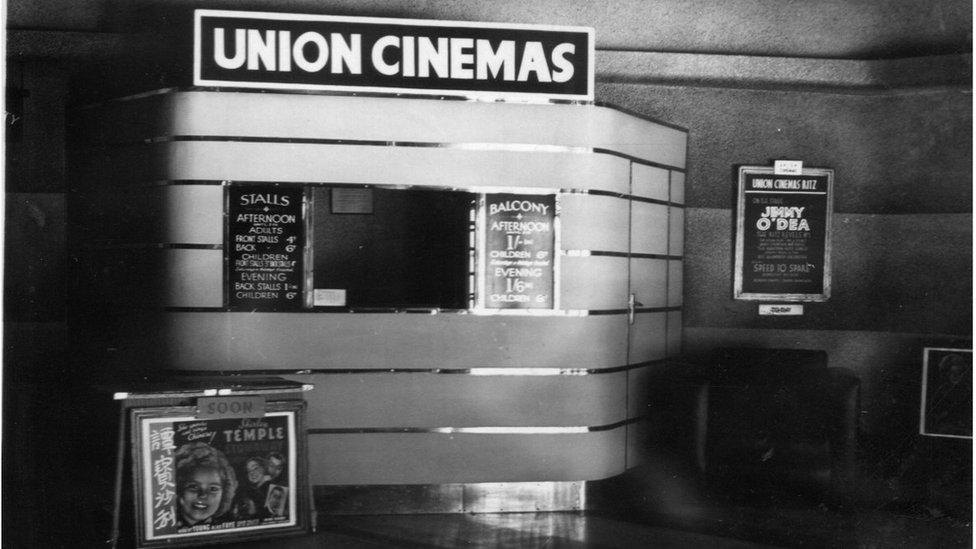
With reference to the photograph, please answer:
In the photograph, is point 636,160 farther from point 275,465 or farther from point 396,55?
point 275,465

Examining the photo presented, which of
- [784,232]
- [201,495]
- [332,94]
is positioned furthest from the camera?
[784,232]

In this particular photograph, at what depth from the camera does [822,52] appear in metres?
6.80

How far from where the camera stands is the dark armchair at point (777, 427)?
571 centimetres

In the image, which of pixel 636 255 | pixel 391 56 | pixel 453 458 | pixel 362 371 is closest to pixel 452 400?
pixel 453 458

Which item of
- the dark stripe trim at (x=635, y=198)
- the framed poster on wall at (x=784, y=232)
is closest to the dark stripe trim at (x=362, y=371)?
the dark stripe trim at (x=635, y=198)

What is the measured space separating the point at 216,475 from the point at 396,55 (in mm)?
2719

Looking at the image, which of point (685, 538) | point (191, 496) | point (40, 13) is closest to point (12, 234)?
point (40, 13)

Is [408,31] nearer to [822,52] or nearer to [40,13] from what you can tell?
[40,13]

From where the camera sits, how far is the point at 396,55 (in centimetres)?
554

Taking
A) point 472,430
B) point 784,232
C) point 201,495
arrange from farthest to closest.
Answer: point 784,232
point 472,430
point 201,495

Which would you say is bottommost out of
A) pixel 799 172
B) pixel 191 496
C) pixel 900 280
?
pixel 191 496

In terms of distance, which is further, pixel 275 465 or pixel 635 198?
pixel 635 198

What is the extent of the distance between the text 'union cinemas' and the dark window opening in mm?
765

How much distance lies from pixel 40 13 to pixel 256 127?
6.91ft
